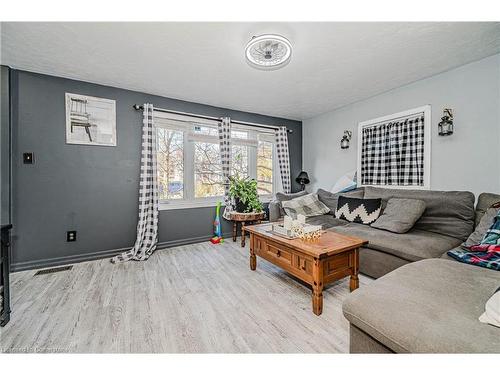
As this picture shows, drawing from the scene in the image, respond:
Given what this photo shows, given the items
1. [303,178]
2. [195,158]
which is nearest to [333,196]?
[303,178]

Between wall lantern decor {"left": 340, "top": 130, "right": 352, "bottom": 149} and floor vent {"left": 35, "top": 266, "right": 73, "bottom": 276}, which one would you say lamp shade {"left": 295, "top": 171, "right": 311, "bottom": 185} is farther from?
floor vent {"left": 35, "top": 266, "right": 73, "bottom": 276}

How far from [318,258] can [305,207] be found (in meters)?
1.74

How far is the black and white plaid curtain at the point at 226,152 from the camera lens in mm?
3443

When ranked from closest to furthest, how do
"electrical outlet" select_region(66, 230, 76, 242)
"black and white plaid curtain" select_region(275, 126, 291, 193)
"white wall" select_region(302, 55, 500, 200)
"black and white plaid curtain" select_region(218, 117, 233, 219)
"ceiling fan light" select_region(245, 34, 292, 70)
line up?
"ceiling fan light" select_region(245, 34, 292, 70)
"white wall" select_region(302, 55, 500, 200)
"electrical outlet" select_region(66, 230, 76, 242)
"black and white plaid curtain" select_region(218, 117, 233, 219)
"black and white plaid curtain" select_region(275, 126, 291, 193)

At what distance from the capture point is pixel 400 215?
2295 mm

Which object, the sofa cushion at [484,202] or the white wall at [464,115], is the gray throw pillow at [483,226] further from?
the white wall at [464,115]

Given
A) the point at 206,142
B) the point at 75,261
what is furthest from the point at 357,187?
the point at 75,261

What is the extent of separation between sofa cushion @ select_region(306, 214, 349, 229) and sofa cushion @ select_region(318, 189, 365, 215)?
0.58 feet

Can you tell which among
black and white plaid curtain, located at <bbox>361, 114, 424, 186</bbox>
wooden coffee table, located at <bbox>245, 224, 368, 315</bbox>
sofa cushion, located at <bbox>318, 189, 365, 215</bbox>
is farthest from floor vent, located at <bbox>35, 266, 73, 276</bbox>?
black and white plaid curtain, located at <bbox>361, 114, 424, 186</bbox>

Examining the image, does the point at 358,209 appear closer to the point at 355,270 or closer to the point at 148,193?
the point at 355,270

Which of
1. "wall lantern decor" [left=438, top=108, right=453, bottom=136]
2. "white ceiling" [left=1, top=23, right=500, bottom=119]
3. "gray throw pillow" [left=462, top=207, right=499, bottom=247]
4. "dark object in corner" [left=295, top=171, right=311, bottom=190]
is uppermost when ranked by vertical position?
"white ceiling" [left=1, top=23, right=500, bottom=119]

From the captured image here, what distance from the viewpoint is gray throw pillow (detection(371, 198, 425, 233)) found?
2217mm

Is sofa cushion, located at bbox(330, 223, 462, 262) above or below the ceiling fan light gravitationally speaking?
below

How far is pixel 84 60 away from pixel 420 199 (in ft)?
12.8
